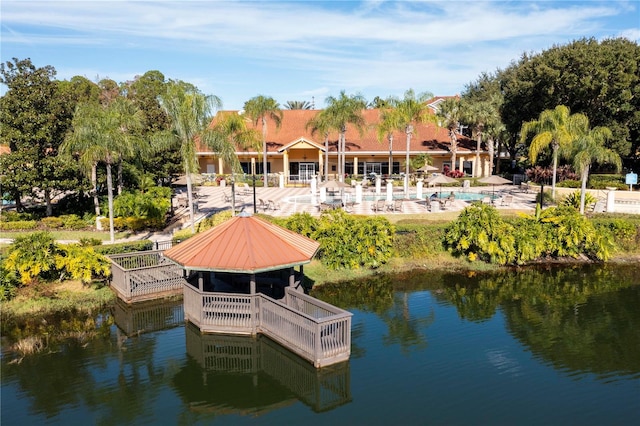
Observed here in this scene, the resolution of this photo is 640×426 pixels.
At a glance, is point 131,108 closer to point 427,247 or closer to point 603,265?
point 427,247

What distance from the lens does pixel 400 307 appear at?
1716 centimetres

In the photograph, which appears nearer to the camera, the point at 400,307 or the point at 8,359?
the point at 8,359

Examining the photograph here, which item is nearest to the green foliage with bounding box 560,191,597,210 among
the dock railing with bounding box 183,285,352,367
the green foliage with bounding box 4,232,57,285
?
the dock railing with bounding box 183,285,352,367

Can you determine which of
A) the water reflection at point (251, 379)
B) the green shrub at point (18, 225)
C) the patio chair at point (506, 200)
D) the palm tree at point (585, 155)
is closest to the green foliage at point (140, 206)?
the green shrub at point (18, 225)

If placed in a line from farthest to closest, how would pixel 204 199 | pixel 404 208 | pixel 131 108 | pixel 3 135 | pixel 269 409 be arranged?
pixel 204 199 < pixel 404 208 < pixel 131 108 < pixel 3 135 < pixel 269 409

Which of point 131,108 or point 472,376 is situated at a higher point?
point 131,108

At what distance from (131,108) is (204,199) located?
34.8 feet

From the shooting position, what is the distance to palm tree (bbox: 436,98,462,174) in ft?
156

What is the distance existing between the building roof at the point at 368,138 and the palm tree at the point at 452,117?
150 cm

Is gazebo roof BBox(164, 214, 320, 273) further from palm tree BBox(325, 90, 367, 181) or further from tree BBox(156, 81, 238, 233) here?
palm tree BBox(325, 90, 367, 181)

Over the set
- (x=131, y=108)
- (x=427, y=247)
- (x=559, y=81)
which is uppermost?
(x=559, y=81)

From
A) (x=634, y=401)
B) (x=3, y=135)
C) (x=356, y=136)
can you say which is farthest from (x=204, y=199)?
(x=634, y=401)

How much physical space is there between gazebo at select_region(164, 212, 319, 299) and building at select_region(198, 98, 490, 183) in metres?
32.5

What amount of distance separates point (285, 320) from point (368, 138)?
4035 centimetres
